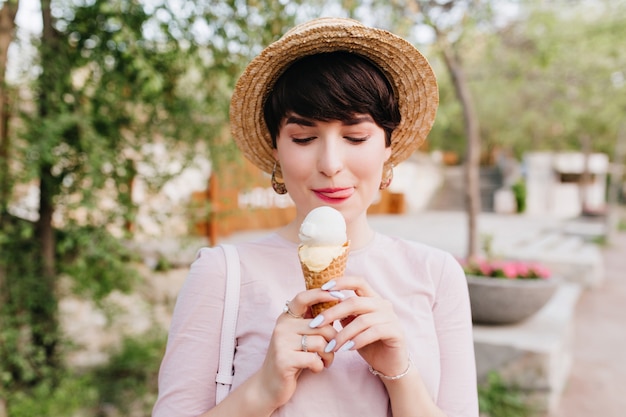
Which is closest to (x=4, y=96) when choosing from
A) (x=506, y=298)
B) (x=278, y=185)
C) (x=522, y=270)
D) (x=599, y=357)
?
(x=278, y=185)

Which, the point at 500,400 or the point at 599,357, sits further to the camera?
the point at 599,357

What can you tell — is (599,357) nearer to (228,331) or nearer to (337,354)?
(337,354)

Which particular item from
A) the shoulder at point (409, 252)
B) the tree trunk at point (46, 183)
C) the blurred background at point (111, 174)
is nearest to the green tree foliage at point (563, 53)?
the blurred background at point (111, 174)

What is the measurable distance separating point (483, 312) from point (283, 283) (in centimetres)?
396

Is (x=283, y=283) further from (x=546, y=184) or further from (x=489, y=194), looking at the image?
(x=546, y=184)

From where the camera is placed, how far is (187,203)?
14.2ft

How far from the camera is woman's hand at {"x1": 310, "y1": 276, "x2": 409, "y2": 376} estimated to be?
1162 millimetres

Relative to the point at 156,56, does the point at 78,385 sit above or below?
below

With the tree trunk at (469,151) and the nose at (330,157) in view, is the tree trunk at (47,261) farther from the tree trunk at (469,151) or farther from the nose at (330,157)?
the tree trunk at (469,151)

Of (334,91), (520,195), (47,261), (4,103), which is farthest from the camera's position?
(520,195)

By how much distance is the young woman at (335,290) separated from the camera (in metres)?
1.29

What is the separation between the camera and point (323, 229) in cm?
127

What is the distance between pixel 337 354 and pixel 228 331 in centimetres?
30

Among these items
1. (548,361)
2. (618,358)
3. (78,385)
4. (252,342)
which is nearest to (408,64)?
(252,342)
